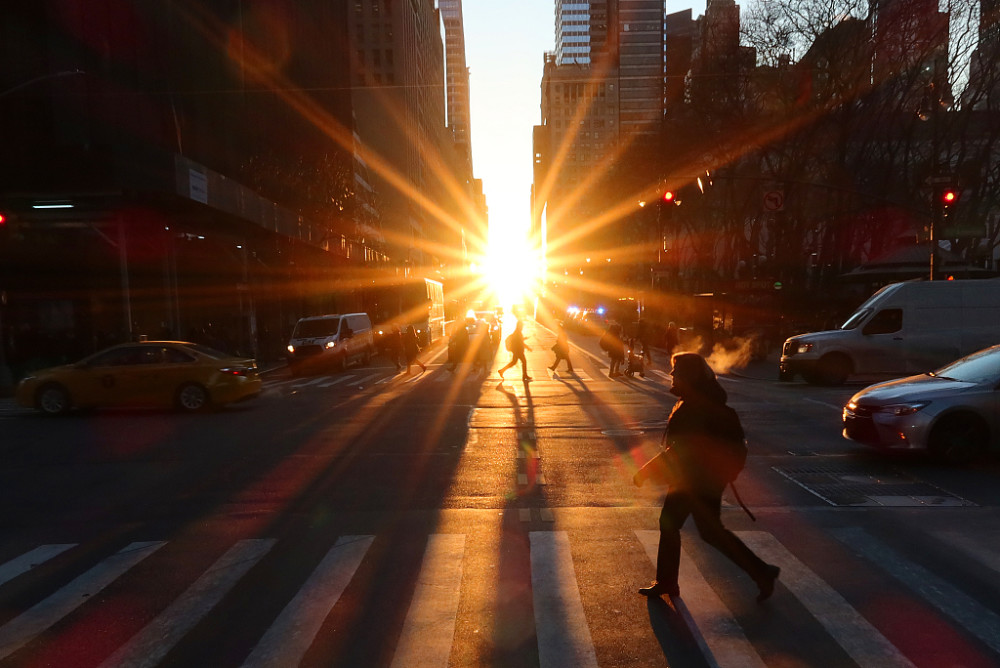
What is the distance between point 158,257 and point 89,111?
6512mm

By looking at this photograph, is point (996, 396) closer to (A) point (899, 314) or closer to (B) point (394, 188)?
(A) point (899, 314)

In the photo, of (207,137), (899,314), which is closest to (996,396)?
(899,314)

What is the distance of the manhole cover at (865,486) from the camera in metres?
9.02

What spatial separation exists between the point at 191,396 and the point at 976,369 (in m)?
14.1

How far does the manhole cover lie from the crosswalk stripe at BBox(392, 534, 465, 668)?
4.27 m

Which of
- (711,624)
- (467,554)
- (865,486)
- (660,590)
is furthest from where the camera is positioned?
(865,486)

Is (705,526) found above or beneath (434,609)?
above

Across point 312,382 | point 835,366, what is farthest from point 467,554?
point 312,382

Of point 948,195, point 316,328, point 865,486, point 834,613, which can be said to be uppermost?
point 948,195

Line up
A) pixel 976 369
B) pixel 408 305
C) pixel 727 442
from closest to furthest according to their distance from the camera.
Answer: pixel 727 442
pixel 976 369
pixel 408 305

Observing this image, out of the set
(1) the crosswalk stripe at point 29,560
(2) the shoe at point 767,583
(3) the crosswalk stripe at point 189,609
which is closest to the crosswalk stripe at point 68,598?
(1) the crosswalk stripe at point 29,560

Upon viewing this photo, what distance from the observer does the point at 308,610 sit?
596cm

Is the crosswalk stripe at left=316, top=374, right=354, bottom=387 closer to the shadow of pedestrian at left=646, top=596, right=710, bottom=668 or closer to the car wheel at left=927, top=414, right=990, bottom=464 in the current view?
the car wheel at left=927, top=414, right=990, bottom=464

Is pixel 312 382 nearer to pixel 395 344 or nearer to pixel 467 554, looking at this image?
pixel 395 344
